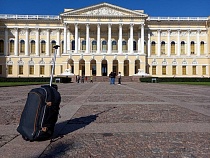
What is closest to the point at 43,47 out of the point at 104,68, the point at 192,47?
the point at 104,68

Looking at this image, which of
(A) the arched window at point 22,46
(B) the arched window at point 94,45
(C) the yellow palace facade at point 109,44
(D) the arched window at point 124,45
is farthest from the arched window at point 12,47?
(D) the arched window at point 124,45

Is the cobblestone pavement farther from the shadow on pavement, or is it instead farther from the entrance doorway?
the entrance doorway

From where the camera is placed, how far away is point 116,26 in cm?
6069

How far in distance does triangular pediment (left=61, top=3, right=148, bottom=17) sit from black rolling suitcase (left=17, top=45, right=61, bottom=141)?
55.9m

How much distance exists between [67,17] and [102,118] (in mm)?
54525

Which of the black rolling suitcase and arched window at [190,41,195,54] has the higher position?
arched window at [190,41,195,54]

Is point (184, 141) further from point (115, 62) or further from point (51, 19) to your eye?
point (51, 19)

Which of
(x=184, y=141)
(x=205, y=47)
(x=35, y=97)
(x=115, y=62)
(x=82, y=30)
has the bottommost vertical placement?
(x=184, y=141)

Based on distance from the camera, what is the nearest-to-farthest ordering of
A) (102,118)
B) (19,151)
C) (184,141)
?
1. (19,151)
2. (184,141)
3. (102,118)

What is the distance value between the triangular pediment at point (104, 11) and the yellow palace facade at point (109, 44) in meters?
2.78

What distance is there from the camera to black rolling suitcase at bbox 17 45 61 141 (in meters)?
4.54

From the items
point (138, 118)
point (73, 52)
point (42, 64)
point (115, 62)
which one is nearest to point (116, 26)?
point (115, 62)

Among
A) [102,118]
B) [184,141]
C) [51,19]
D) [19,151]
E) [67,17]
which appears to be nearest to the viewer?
[19,151]

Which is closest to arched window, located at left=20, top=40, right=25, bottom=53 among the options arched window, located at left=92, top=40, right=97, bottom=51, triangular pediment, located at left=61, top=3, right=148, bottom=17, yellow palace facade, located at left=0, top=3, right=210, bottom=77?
yellow palace facade, located at left=0, top=3, right=210, bottom=77
